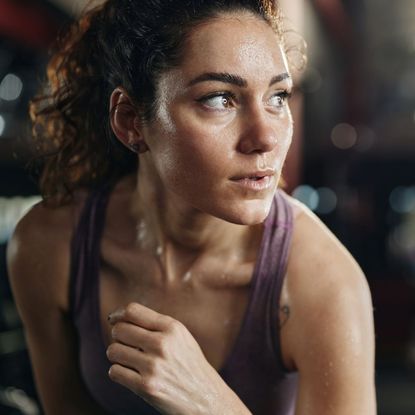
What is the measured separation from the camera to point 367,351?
1.19m

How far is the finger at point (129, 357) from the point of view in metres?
1.11

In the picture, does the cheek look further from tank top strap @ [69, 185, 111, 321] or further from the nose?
tank top strap @ [69, 185, 111, 321]

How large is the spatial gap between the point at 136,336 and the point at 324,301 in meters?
0.37

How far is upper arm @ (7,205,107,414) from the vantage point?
1455mm

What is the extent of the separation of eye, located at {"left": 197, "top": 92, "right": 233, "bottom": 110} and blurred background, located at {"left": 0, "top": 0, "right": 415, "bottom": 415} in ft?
13.6

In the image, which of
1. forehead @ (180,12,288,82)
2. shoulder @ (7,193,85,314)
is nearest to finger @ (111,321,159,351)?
shoulder @ (7,193,85,314)

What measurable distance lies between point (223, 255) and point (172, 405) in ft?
1.28

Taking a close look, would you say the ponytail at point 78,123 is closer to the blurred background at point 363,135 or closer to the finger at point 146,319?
the finger at point 146,319

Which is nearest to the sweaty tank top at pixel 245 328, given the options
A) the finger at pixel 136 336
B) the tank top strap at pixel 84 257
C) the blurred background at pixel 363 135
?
the tank top strap at pixel 84 257

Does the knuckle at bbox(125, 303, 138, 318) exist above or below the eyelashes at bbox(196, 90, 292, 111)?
below

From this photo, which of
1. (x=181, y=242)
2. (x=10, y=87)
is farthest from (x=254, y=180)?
(x=10, y=87)

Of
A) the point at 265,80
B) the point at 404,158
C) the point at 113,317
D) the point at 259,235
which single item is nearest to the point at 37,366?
the point at 113,317

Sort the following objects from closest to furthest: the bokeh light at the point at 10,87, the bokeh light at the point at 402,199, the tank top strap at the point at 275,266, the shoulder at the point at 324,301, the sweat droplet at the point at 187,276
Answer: the shoulder at the point at 324,301 → the tank top strap at the point at 275,266 → the sweat droplet at the point at 187,276 → the bokeh light at the point at 10,87 → the bokeh light at the point at 402,199

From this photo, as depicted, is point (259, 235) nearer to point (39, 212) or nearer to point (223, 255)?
point (223, 255)
